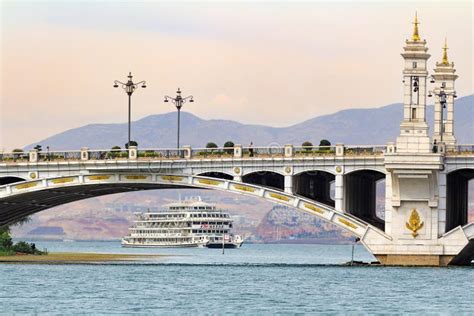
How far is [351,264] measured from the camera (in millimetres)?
143625

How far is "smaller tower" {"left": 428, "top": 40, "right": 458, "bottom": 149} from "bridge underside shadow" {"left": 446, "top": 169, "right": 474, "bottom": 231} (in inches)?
145

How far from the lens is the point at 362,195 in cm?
14138

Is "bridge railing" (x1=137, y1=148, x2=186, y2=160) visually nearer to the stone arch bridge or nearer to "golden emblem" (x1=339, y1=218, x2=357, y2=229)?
→ the stone arch bridge

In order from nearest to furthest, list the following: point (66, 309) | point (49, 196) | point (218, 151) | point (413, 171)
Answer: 1. point (66, 309)
2. point (413, 171)
3. point (218, 151)
4. point (49, 196)

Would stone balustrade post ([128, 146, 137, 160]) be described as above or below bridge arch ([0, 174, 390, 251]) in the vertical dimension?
above

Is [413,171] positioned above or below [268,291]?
above

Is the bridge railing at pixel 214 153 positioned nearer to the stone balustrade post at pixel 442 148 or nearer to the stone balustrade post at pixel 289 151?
the stone balustrade post at pixel 289 151

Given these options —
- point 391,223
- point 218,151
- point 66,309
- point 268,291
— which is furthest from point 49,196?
point 66,309

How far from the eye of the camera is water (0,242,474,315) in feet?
318

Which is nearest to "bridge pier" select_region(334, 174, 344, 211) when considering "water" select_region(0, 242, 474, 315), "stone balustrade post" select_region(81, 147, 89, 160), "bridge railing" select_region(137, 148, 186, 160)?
"water" select_region(0, 242, 474, 315)

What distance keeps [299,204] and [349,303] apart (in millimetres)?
33087

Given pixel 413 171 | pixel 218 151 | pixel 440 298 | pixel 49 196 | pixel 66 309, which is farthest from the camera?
pixel 49 196

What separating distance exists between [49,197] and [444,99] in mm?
38281

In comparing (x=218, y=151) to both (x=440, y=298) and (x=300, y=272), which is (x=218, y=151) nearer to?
(x=300, y=272)
